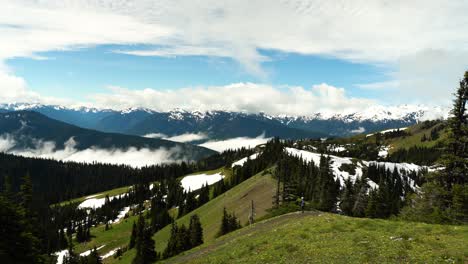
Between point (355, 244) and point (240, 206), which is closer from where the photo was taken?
point (355, 244)

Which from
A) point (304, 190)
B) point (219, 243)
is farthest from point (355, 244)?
point (304, 190)

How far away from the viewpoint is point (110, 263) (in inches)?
4592

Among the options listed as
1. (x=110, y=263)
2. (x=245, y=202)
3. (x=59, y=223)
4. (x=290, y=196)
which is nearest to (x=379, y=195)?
(x=290, y=196)

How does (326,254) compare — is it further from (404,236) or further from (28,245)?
(28,245)

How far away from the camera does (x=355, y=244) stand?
2638 centimetres

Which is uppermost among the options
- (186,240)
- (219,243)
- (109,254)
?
(219,243)

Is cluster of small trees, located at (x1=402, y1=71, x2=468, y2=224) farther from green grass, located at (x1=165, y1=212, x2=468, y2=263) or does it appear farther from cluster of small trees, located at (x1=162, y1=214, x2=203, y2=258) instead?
cluster of small trees, located at (x1=162, y1=214, x2=203, y2=258)

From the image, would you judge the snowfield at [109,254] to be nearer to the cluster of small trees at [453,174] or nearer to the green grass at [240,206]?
the green grass at [240,206]

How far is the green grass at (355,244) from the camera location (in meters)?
22.8

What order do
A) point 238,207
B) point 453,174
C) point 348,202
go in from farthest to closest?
point 238,207
point 348,202
point 453,174

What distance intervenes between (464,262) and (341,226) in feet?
40.7

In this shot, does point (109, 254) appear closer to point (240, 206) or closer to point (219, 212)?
point (219, 212)

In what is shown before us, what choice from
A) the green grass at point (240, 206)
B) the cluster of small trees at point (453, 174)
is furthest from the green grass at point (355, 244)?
the green grass at point (240, 206)

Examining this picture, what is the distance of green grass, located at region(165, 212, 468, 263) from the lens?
74.9ft
